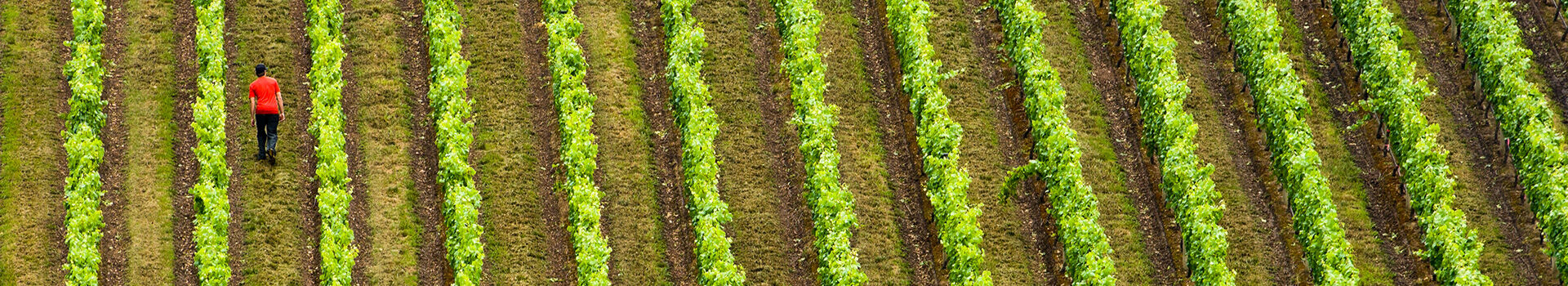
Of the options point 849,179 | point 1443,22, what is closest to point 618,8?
point 849,179

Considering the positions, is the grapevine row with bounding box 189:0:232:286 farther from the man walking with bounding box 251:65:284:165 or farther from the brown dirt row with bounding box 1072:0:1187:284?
the brown dirt row with bounding box 1072:0:1187:284

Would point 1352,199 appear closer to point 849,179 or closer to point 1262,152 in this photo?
point 1262,152

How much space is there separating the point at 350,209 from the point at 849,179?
683cm

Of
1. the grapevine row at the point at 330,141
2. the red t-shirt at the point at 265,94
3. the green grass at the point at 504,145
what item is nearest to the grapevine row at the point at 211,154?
the red t-shirt at the point at 265,94

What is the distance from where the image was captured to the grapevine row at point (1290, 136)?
27.6 metres

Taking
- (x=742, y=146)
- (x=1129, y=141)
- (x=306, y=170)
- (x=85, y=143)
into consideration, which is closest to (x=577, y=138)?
(x=742, y=146)

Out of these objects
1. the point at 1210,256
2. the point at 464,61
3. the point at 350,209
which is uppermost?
the point at 464,61

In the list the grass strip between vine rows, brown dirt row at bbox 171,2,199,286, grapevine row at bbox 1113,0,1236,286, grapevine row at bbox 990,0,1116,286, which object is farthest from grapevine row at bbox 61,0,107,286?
grapevine row at bbox 1113,0,1236,286

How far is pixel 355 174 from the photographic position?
28844mm

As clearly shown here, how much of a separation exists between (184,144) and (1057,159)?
11943 millimetres

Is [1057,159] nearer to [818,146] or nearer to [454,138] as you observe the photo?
[818,146]

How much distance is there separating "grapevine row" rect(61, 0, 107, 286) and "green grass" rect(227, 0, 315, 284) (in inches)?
69.6

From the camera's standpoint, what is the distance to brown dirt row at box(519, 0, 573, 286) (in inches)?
1101

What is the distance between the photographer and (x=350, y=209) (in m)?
28.2
